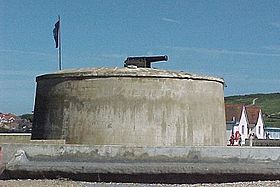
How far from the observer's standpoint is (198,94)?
16.4 meters

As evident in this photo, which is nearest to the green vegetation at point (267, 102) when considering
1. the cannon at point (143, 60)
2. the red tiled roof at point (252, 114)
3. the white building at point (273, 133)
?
the white building at point (273, 133)

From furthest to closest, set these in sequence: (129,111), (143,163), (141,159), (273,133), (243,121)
→ (273,133) → (243,121) → (129,111) → (141,159) → (143,163)

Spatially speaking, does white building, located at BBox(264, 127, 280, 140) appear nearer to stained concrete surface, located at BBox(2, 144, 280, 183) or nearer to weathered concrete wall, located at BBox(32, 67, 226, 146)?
weathered concrete wall, located at BBox(32, 67, 226, 146)

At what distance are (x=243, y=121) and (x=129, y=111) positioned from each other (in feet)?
155

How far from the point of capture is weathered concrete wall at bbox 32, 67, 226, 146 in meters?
15.5

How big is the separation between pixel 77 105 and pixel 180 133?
275 cm

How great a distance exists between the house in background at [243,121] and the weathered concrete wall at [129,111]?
115 ft

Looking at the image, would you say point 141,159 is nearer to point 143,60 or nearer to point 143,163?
point 143,163

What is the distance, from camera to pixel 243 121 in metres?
61.6

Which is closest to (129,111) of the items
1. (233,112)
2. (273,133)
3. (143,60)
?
(143,60)

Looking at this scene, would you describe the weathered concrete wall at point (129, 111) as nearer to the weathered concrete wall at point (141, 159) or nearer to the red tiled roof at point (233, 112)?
the weathered concrete wall at point (141, 159)

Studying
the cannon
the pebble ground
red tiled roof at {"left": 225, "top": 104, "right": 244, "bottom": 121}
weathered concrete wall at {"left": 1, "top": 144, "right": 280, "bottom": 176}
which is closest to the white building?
red tiled roof at {"left": 225, "top": 104, "right": 244, "bottom": 121}

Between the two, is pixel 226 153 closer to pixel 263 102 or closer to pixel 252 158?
pixel 252 158

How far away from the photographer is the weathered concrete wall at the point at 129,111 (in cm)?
1550
